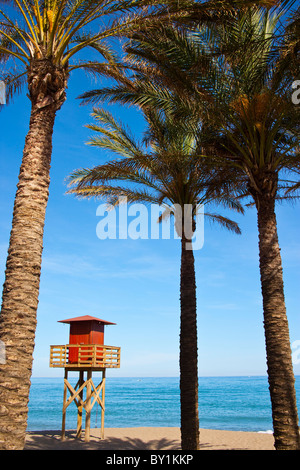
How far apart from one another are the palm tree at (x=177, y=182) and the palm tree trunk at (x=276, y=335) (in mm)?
2520

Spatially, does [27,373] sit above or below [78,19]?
below

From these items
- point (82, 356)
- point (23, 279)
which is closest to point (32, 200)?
point (23, 279)

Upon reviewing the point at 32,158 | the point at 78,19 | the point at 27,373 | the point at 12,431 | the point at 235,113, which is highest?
the point at 78,19

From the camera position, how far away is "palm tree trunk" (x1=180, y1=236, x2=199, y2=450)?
9.57m

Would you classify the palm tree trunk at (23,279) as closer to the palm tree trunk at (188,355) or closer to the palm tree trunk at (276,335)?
the palm tree trunk at (276,335)

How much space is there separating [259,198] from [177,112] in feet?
9.64

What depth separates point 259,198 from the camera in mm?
8484

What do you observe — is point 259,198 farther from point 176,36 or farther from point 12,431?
point 12,431

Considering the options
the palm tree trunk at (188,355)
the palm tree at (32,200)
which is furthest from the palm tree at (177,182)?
the palm tree at (32,200)

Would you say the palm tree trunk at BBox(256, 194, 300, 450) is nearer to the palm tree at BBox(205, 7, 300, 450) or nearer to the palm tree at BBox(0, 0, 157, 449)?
the palm tree at BBox(205, 7, 300, 450)

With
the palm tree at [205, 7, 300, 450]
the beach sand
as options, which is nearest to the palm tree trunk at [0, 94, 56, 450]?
the palm tree at [205, 7, 300, 450]

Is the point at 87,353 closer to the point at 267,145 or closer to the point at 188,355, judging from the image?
the point at 188,355

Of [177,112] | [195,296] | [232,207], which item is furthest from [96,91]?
[232,207]

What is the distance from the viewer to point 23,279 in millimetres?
5316
